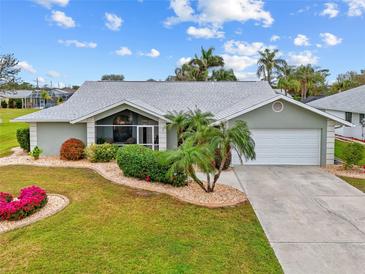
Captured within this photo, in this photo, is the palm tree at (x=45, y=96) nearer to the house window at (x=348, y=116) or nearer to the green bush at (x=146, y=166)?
the house window at (x=348, y=116)

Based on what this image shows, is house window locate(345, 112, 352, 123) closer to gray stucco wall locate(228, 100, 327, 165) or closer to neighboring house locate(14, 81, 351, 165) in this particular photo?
neighboring house locate(14, 81, 351, 165)

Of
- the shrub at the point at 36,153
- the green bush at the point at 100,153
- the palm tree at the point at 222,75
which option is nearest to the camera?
the green bush at the point at 100,153

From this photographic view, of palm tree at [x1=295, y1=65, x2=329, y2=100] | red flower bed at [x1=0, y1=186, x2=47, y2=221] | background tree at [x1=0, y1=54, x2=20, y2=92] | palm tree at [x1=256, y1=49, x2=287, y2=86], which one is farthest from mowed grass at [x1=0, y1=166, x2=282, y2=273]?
palm tree at [x1=295, y1=65, x2=329, y2=100]

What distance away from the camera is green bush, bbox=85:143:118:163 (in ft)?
52.7

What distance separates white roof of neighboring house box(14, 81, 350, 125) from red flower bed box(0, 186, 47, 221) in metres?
7.71

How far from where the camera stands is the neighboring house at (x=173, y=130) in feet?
51.6

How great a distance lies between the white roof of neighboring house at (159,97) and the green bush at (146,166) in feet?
14.2

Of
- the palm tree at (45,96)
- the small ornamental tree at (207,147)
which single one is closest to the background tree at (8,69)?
the palm tree at (45,96)

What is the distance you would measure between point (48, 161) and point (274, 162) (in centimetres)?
1242

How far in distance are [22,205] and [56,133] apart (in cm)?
979

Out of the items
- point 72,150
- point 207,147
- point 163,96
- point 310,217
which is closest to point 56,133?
point 72,150

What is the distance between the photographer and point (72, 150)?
53.9 feet

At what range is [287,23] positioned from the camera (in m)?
23.9

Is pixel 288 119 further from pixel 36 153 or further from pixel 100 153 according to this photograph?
pixel 36 153
